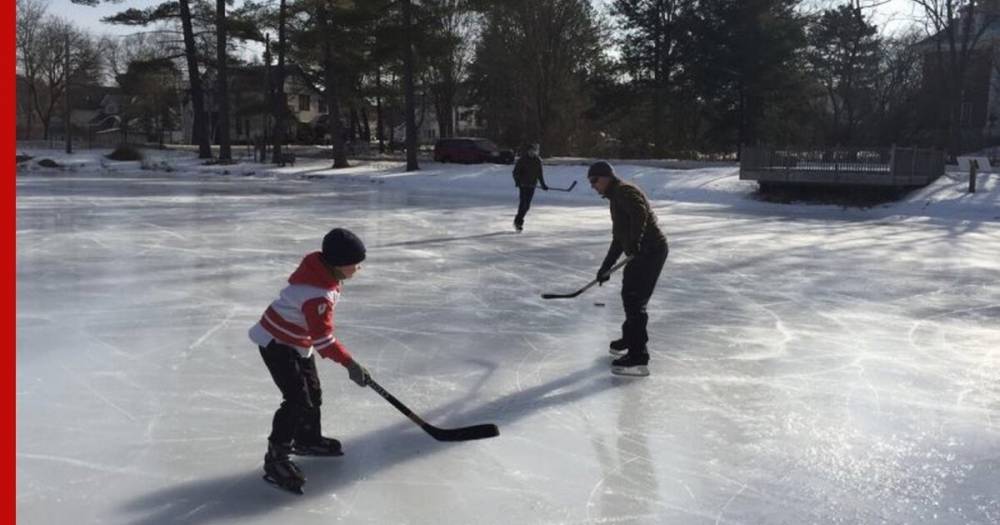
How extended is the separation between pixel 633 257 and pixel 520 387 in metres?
1.11

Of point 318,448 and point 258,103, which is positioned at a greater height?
point 258,103

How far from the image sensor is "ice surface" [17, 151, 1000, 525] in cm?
329

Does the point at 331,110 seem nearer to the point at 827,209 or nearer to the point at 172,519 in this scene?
the point at 827,209

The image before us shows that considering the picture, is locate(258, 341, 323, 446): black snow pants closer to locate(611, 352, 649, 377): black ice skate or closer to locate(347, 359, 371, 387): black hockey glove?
locate(347, 359, 371, 387): black hockey glove

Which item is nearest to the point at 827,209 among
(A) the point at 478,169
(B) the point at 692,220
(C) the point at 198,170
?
(B) the point at 692,220

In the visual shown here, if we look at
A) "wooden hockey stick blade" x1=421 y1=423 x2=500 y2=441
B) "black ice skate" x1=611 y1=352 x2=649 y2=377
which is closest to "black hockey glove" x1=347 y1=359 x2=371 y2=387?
"wooden hockey stick blade" x1=421 y1=423 x2=500 y2=441

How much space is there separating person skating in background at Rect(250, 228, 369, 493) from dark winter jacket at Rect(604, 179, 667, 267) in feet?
7.31

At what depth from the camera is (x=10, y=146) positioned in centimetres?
319

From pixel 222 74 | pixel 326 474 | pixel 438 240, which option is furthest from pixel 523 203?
pixel 222 74

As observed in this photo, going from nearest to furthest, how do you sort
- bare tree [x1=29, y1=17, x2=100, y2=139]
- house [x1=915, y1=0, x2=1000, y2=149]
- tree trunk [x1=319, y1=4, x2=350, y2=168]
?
1. tree trunk [x1=319, y1=4, x2=350, y2=168]
2. house [x1=915, y1=0, x2=1000, y2=149]
3. bare tree [x1=29, y1=17, x2=100, y2=139]

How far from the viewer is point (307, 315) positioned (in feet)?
10.3

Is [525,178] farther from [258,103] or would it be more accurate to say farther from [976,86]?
[976,86]

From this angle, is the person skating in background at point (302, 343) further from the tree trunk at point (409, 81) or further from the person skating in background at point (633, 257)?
the tree trunk at point (409, 81)

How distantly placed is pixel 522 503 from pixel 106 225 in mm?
10960
